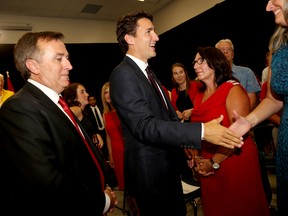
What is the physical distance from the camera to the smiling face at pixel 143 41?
176 centimetres

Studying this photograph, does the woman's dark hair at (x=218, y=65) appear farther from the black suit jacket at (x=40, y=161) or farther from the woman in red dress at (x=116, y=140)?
the woman in red dress at (x=116, y=140)

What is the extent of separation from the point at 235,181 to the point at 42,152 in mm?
1407

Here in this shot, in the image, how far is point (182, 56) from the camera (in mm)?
6777

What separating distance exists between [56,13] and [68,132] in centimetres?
721

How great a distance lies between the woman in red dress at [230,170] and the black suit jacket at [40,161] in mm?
1039

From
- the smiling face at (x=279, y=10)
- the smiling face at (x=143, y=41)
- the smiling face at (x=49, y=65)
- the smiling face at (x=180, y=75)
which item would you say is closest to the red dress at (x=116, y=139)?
the smiling face at (x=180, y=75)

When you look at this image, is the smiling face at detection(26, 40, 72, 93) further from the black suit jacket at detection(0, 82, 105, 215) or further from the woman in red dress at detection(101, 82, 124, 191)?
the woman in red dress at detection(101, 82, 124, 191)

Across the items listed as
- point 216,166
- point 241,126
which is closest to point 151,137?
point 241,126

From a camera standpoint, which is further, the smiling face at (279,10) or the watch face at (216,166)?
the watch face at (216,166)

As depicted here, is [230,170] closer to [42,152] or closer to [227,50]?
[42,152]

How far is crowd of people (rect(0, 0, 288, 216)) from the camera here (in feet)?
3.74

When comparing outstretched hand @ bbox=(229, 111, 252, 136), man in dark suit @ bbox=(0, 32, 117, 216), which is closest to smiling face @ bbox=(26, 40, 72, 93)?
man in dark suit @ bbox=(0, 32, 117, 216)

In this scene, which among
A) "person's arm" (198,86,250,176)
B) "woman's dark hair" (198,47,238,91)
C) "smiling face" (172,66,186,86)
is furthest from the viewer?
"smiling face" (172,66,186,86)

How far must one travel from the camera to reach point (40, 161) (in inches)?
43.4
